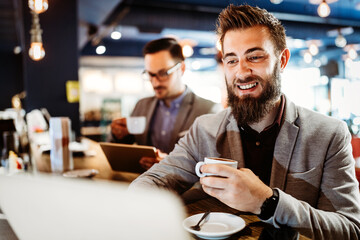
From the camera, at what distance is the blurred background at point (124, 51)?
15.2 feet

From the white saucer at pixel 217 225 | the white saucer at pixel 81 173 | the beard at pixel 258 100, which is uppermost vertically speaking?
the beard at pixel 258 100

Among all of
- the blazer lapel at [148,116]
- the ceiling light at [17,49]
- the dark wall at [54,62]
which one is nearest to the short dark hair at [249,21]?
the blazer lapel at [148,116]

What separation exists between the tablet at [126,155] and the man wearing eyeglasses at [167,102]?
1.43 ft

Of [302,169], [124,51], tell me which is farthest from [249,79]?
[124,51]

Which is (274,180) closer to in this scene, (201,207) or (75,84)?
(201,207)

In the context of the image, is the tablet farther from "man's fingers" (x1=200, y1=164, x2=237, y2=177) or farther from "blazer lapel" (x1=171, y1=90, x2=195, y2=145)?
"blazer lapel" (x1=171, y1=90, x2=195, y2=145)

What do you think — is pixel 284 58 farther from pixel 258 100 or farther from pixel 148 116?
pixel 148 116

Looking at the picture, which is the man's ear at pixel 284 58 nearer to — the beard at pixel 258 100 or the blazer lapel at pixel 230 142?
the beard at pixel 258 100

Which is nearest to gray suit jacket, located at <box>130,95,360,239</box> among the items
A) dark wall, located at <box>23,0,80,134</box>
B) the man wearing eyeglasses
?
the man wearing eyeglasses

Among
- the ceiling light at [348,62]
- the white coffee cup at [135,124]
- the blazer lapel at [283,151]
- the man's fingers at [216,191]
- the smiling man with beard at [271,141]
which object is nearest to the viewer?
the man's fingers at [216,191]

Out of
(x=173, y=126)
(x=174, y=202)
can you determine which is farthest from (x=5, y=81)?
(x=174, y=202)

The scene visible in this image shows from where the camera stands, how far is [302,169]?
1.30 meters

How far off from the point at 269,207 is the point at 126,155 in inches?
36.2

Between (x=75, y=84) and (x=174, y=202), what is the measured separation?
4.11 m
